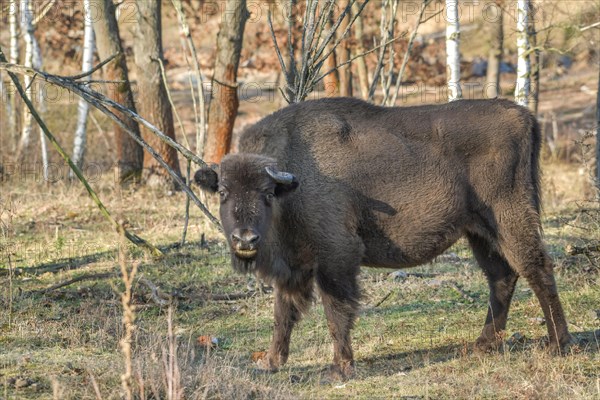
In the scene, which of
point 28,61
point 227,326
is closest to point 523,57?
point 227,326

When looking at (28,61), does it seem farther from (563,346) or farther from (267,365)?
(563,346)

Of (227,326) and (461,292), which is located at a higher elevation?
(461,292)

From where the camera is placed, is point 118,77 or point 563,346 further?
point 118,77

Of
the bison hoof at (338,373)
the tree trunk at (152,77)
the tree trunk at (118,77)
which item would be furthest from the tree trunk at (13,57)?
the bison hoof at (338,373)

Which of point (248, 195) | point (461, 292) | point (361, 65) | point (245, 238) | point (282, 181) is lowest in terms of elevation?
point (461, 292)

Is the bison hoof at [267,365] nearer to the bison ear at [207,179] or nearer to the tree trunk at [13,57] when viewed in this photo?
the bison ear at [207,179]

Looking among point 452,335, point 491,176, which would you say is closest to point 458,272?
point 452,335

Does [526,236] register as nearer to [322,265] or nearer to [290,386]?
[322,265]

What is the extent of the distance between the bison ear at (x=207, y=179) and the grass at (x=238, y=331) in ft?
3.30

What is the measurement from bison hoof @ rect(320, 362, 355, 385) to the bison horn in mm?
1756

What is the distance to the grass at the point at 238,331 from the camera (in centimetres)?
655

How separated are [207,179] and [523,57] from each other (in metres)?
8.35

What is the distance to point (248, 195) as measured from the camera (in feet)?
23.8

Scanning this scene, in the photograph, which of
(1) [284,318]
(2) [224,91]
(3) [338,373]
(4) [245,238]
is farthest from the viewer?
(2) [224,91]
